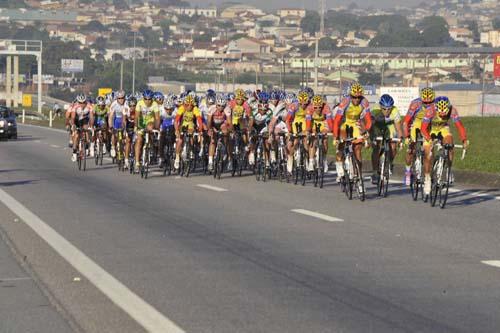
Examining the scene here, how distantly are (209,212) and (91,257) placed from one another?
577 centimetres

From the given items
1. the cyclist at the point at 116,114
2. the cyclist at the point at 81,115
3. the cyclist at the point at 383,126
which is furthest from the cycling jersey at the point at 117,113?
the cyclist at the point at 383,126

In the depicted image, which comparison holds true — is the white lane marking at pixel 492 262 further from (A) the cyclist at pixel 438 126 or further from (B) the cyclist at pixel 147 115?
(B) the cyclist at pixel 147 115

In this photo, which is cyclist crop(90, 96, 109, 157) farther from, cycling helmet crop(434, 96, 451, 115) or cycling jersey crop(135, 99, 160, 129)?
cycling helmet crop(434, 96, 451, 115)

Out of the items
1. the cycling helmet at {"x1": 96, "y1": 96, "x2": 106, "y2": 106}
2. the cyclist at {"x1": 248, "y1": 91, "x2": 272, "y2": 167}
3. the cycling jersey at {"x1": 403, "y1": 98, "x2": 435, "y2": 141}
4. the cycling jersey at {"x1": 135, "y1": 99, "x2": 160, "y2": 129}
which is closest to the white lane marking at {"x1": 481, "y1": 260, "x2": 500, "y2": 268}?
the cycling jersey at {"x1": 403, "y1": 98, "x2": 435, "y2": 141}

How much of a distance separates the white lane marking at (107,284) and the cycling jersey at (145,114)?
12446 millimetres

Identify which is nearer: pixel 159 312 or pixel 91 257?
pixel 159 312

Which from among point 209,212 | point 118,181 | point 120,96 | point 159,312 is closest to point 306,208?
point 209,212

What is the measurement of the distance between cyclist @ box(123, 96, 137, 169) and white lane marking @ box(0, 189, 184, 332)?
506 inches

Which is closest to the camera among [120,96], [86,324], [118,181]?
[86,324]

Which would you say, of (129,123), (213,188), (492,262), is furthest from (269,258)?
(129,123)

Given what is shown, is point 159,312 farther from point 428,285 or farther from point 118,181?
point 118,181

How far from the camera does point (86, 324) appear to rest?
10.9m

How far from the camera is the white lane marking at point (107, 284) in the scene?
10.9m

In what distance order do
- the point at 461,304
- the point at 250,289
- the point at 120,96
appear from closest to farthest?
the point at 461,304
the point at 250,289
the point at 120,96
